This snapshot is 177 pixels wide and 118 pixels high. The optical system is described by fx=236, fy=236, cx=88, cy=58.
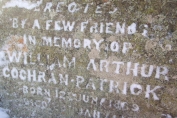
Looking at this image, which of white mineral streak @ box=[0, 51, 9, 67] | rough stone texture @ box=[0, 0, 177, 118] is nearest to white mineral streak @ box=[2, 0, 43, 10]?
rough stone texture @ box=[0, 0, 177, 118]

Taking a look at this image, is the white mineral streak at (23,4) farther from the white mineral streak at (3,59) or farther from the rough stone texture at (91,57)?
the white mineral streak at (3,59)

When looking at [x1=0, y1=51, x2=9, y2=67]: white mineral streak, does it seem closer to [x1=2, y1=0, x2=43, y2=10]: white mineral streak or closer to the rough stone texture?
the rough stone texture

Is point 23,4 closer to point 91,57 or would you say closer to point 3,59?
point 3,59

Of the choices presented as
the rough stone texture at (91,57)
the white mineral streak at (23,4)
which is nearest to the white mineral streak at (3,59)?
the rough stone texture at (91,57)

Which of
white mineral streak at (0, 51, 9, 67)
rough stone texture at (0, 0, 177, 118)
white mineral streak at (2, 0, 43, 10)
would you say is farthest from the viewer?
white mineral streak at (0, 51, 9, 67)

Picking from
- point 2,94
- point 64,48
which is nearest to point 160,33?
point 64,48

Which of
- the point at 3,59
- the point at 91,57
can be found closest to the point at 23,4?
the point at 3,59

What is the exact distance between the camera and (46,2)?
1.46m

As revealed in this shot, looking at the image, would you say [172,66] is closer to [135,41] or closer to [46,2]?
[135,41]

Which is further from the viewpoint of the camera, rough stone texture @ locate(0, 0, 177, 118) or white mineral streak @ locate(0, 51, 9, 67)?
white mineral streak @ locate(0, 51, 9, 67)

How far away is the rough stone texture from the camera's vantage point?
1322mm

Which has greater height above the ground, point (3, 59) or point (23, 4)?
point (23, 4)

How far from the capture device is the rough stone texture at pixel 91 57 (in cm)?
132

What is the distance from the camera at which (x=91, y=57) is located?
4.76 feet
